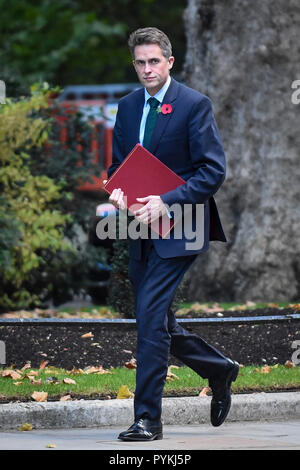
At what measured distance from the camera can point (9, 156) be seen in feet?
39.6

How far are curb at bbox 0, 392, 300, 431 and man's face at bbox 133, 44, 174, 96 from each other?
6.22ft

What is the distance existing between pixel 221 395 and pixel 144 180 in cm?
130

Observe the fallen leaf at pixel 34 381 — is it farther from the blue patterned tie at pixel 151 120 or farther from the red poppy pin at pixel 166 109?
the red poppy pin at pixel 166 109

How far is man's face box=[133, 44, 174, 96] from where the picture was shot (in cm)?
607

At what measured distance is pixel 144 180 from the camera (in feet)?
20.0

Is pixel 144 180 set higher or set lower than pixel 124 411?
higher

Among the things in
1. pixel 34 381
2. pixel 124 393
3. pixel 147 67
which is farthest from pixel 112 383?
pixel 147 67

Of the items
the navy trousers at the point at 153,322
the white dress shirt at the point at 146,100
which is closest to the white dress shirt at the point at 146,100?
the white dress shirt at the point at 146,100

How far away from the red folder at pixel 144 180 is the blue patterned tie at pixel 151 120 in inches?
5.4

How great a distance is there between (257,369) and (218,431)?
62.0 inches

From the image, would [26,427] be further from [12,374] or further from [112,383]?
[12,374]

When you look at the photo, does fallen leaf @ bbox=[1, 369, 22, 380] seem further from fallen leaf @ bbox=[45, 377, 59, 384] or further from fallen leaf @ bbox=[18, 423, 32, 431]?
fallen leaf @ bbox=[18, 423, 32, 431]

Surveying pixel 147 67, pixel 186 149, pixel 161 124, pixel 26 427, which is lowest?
pixel 26 427
